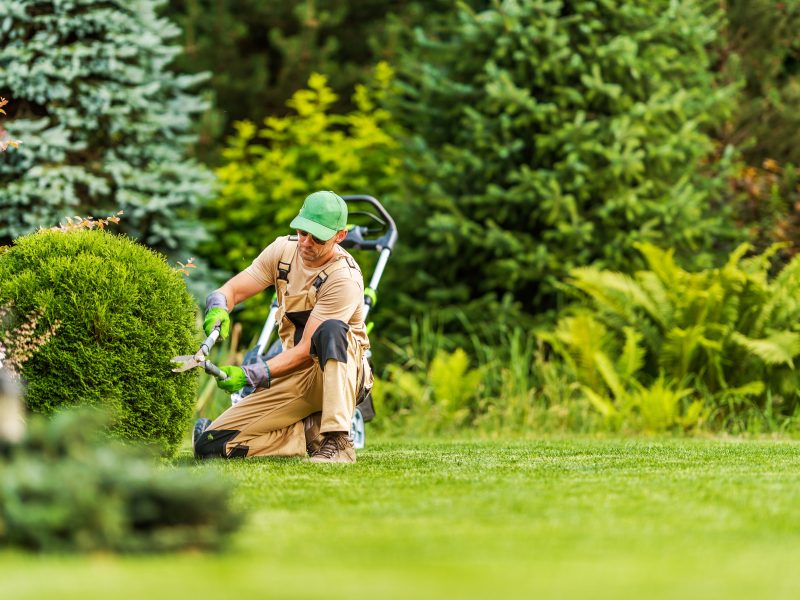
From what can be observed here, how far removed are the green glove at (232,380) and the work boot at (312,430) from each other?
77 centimetres

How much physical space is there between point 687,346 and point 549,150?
266 cm

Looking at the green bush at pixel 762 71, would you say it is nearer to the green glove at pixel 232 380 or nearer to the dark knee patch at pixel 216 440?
the dark knee patch at pixel 216 440

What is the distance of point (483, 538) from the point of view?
4.12m

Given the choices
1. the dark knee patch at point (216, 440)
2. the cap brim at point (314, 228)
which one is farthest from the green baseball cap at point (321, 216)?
the dark knee patch at point (216, 440)

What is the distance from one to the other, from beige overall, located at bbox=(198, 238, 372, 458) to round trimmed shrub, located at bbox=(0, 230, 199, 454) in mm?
355

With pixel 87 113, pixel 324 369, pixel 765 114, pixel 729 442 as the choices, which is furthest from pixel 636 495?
pixel 765 114

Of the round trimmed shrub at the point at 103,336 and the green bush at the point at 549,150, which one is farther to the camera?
the green bush at the point at 549,150

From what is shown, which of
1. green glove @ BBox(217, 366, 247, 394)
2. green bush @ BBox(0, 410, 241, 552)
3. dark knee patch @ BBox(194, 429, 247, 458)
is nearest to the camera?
green bush @ BBox(0, 410, 241, 552)

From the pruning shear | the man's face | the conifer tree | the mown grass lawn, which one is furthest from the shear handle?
the conifer tree

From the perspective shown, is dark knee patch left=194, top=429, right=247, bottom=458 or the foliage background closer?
dark knee patch left=194, top=429, right=247, bottom=458

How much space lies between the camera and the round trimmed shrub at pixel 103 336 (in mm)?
6547

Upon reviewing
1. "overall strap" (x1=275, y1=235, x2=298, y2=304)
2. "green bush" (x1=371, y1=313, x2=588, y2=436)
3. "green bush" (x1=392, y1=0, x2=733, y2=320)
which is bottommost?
"green bush" (x1=371, y1=313, x2=588, y2=436)

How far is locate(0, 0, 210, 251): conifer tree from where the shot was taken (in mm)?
12242

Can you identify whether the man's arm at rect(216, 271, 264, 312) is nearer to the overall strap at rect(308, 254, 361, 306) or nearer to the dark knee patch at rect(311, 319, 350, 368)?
the overall strap at rect(308, 254, 361, 306)
